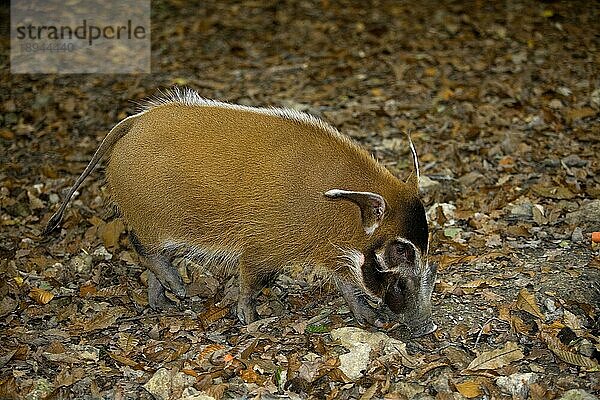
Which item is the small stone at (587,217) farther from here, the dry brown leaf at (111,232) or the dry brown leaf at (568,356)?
the dry brown leaf at (111,232)

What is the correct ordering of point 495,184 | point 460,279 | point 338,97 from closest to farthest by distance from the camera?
point 460,279, point 495,184, point 338,97

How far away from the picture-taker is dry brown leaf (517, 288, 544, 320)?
494cm

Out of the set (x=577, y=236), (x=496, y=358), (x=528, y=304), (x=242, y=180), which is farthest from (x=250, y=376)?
(x=577, y=236)

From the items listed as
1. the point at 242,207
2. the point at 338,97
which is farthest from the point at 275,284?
the point at 338,97

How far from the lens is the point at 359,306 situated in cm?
511

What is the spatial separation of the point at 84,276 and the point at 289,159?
179cm

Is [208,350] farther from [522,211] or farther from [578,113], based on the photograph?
[578,113]

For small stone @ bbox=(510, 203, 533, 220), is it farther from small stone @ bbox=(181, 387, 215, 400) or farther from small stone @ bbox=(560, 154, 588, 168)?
small stone @ bbox=(181, 387, 215, 400)

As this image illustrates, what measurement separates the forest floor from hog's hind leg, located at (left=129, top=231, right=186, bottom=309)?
92 millimetres

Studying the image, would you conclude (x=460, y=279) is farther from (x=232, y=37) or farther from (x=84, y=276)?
(x=232, y=37)

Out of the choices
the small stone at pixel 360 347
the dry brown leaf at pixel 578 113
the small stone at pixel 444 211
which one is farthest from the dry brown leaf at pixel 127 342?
the dry brown leaf at pixel 578 113

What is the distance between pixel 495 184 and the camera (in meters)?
6.75

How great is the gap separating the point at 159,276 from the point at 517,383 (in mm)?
2283

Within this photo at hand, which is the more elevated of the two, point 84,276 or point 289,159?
point 289,159
